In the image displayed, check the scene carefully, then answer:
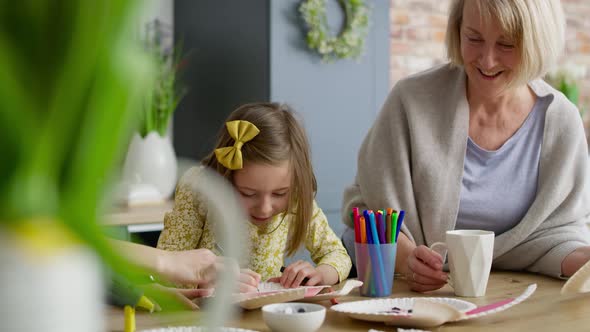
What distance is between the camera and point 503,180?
5.81 ft

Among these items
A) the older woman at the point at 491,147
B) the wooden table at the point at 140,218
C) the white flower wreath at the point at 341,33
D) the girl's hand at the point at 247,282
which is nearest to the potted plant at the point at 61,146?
the girl's hand at the point at 247,282

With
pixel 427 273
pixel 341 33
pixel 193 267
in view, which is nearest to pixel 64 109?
pixel 193 267

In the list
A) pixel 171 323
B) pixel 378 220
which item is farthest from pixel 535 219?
pixel 171 323

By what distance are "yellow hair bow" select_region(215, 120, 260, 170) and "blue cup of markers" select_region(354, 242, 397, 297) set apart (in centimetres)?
42

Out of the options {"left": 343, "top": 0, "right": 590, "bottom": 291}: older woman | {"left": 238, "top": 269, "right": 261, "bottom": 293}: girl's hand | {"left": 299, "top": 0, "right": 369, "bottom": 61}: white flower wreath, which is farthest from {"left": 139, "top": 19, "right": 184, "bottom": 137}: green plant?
{"left": 238, "top": 269, "right": 261, "bottom": 293}: girl's hand

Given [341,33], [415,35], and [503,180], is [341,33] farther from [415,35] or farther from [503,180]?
[503,180]

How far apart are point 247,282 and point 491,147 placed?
0.80 metres

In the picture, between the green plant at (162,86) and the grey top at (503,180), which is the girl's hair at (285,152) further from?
the green plant at (162,86)

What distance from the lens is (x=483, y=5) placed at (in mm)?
1688

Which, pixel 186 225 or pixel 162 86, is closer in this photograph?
pixel 186 225

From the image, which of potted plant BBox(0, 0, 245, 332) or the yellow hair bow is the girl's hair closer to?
the yellow hair bow

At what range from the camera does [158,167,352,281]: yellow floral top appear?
5.57 feet

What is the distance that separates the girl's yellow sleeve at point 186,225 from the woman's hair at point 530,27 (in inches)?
31.3

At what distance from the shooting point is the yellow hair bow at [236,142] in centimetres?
164
